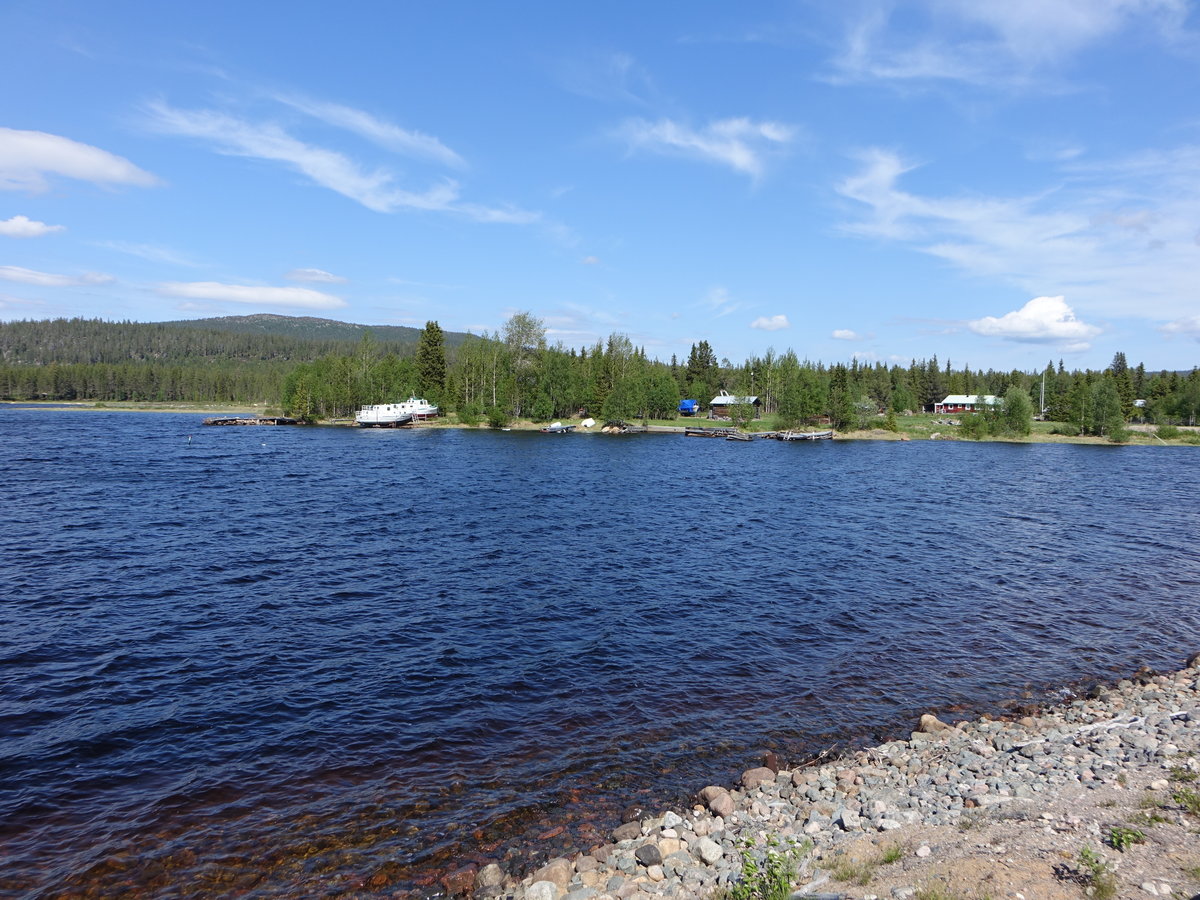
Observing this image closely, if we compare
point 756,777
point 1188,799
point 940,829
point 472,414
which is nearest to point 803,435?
point 472,414

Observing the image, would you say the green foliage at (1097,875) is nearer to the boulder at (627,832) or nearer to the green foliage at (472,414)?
the boulder at (627,832)

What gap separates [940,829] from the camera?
1095 cm

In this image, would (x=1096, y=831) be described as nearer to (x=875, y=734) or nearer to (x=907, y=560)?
(x=875, y=734)

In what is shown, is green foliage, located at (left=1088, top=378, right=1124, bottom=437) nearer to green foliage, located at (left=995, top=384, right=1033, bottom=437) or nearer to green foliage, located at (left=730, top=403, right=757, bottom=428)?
green foliage, located at (left=995, top=384, right=1033, bottom=437)

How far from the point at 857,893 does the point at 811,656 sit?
12.4 m

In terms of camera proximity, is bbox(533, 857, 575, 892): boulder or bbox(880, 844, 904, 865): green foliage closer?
bbox(880, 844, 904, 865): green foliage

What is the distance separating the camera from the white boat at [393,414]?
133 meters

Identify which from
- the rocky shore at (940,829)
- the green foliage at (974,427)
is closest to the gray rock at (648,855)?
the rocky shore at (940,829)

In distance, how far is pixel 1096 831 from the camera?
10.1m

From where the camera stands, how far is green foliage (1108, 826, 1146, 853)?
9367mm

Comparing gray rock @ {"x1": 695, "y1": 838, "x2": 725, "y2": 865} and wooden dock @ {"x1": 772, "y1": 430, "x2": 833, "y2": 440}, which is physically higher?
wooden dock @ {"x1": 772, "y1": 430, "x2": 833, "y2": 440}

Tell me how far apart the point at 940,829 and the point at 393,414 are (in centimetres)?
13144

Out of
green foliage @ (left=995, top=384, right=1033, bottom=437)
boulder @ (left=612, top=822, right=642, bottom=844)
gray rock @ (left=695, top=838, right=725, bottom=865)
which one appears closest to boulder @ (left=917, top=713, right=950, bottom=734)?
gray rock @ (left=695, top=838, right=725, bottom=865)

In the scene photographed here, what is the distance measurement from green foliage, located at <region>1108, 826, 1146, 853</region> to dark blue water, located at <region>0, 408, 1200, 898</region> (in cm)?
629
